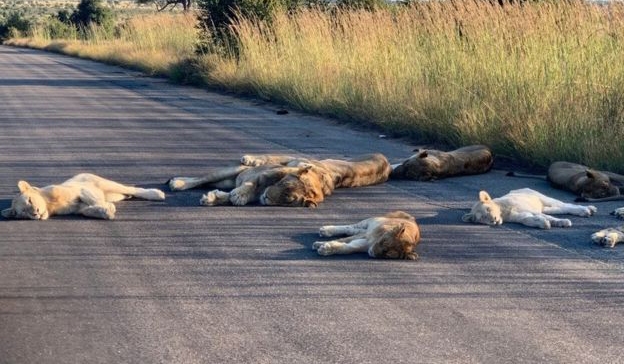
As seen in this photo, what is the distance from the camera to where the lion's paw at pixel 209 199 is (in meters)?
9.10

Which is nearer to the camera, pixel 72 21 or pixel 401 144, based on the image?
pixel 401 144

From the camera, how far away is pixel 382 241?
289 inches

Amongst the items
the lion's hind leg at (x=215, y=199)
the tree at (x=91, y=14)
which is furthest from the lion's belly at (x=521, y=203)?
the tree at (x=91, y=14)

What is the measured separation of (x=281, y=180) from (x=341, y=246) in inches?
72.3

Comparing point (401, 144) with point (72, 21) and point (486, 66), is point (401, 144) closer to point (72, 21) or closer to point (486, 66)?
point (486, 66)

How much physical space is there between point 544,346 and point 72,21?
65.5 metres

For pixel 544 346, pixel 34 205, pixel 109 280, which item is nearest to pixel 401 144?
pixel 34 205

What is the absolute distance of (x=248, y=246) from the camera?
7.66 m

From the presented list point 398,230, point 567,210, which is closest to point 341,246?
point 398,230

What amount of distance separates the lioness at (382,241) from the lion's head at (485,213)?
3.38 feet

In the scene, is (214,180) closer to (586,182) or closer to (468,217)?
(468,217)

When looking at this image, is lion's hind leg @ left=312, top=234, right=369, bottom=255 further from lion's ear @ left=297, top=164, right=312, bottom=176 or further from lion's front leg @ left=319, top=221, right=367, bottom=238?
lion's ear @ left=297, top=164, right=312, bottom=176

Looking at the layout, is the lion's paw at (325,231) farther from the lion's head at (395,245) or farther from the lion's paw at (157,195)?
the lion's paw at (157,195)

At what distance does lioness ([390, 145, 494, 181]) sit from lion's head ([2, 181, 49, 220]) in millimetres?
3611
